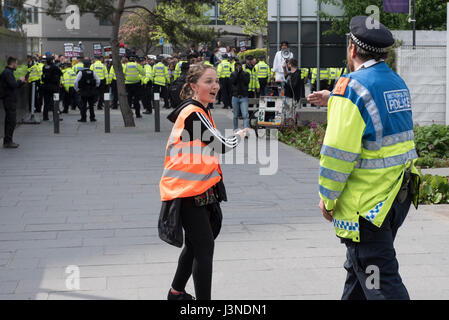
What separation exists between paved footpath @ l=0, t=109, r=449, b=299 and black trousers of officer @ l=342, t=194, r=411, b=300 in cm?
144

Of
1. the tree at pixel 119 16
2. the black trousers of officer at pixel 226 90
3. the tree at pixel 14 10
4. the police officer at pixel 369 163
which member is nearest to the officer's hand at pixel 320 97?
the police officer at pixel 369 163

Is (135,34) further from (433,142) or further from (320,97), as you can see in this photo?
(320,97)

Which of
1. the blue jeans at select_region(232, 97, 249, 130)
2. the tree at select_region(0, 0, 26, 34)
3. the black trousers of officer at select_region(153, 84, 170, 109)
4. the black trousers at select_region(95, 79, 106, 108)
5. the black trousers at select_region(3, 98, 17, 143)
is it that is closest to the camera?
the black trousers at select_region(3, 98, 17, 143)

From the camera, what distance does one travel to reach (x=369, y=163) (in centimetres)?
385

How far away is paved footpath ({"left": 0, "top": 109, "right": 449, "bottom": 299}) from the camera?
5.58 metres

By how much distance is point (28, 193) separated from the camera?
988cm

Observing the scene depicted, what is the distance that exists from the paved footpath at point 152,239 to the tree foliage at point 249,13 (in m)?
41.5

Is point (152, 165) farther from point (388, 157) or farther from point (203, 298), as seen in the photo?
point (388, 157)

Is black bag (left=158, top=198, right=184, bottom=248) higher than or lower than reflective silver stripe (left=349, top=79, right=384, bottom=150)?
lower

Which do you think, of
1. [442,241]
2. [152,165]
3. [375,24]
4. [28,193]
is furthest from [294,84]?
[375,24]

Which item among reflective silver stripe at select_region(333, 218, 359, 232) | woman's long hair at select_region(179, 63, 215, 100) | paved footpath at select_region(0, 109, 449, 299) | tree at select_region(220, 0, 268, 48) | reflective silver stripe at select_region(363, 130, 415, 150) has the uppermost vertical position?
tree at select_region(220, 0, 268, 48)

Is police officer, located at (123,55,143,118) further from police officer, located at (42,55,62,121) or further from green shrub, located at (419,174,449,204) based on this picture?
green shrub, located at (419,174,449,204)

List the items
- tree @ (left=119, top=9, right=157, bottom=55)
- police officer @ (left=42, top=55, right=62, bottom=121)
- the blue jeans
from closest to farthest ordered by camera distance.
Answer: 1. the blue jeans
2. police officer @ (left=42, top=55, right=62, bottom=121)
3. tree @ (left=119, top=9, right=157, bottom=55)

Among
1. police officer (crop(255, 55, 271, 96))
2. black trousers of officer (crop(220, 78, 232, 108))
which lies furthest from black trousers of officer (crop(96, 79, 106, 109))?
police officer (crop(255, 55, 271, 96))
